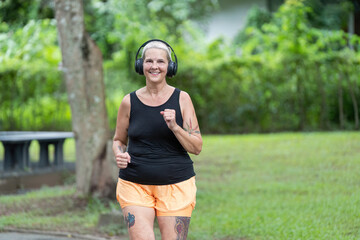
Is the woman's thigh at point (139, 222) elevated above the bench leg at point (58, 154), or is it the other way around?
the woman's thigh at point (139, 222)

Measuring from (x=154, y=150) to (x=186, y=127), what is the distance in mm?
271

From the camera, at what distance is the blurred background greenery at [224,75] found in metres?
14.0

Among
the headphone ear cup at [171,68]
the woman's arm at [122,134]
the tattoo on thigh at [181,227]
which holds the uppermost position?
the headphone ear cup at [171,68]

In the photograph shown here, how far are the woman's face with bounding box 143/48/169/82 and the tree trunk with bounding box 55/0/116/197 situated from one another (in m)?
4.52

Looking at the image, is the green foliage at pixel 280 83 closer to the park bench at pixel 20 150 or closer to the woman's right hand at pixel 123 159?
the park bench at pixel 20 150

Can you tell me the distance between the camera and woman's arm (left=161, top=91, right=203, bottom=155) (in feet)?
11.0

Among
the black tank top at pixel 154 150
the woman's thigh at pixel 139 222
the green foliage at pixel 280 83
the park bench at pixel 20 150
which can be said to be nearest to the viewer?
the woman's thigh at pixel 139 222

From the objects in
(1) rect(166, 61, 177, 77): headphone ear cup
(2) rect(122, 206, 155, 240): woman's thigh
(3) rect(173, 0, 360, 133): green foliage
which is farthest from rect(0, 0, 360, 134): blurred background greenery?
(2) rect(122, 206, 155, 240): woman's thigh

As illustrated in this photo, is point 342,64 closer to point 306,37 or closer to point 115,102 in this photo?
point 306,37

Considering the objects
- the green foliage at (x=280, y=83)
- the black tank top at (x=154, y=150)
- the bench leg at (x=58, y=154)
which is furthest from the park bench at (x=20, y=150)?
the black tank top at (x=154, y=150)

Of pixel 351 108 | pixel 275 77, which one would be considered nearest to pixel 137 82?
pixel 275 77

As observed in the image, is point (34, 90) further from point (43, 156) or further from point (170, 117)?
point (170, 117)

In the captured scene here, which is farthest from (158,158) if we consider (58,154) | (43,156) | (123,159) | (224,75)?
(224,75)

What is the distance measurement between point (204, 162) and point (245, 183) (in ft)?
7.89
